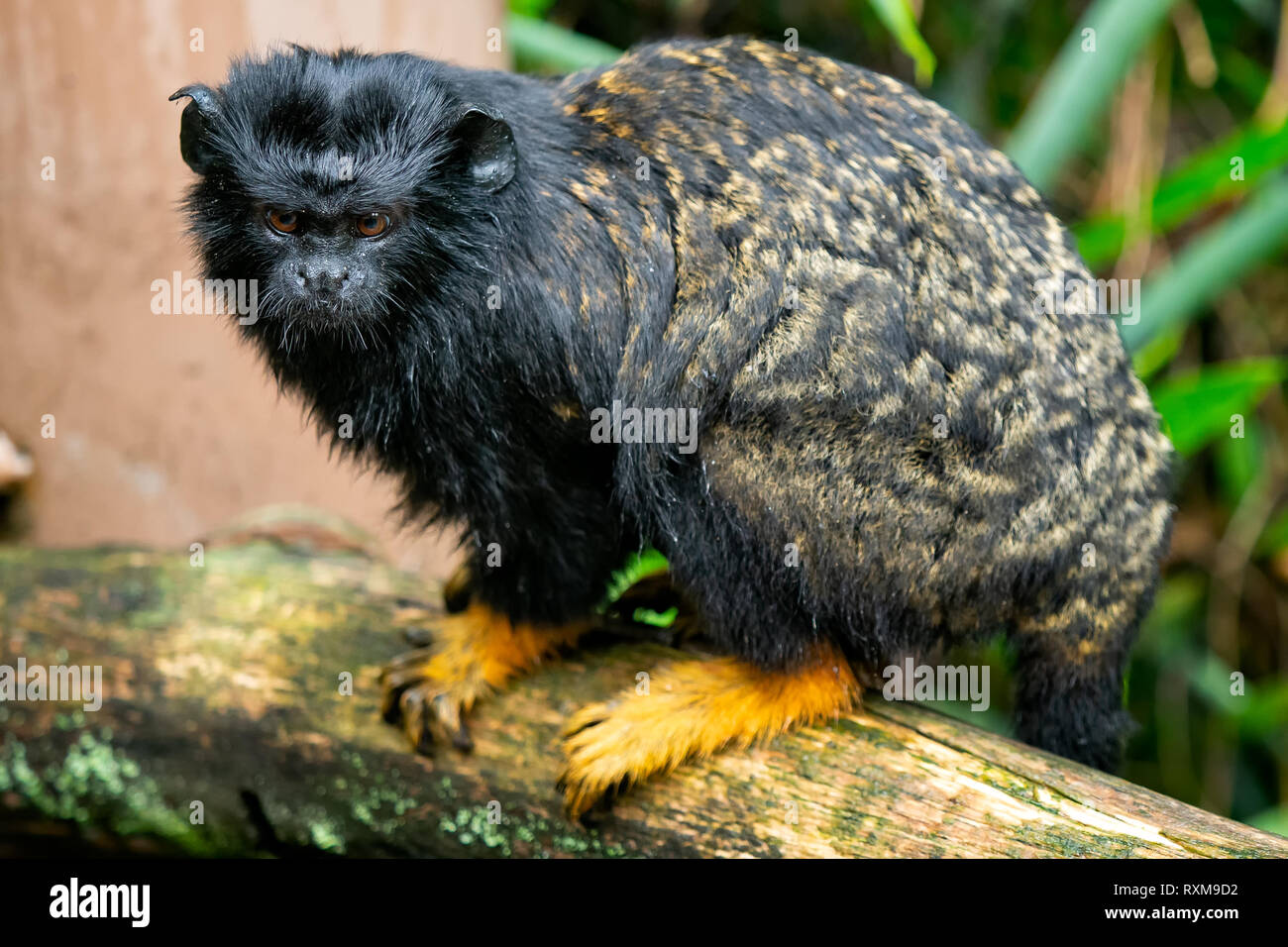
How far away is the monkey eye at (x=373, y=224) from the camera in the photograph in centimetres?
273

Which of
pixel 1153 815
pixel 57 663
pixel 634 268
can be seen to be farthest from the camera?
pixel 57 663

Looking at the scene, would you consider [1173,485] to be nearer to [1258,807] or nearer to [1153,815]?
[1153,815]

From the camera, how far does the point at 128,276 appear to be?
13.7ft

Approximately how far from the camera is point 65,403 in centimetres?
420

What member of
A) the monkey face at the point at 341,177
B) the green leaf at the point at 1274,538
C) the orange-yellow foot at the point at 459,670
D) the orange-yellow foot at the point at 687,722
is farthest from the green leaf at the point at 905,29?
the green leaf at the point at 1274,538

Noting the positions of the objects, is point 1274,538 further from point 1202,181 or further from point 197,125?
point 197,125

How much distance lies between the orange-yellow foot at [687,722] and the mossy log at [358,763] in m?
0.06

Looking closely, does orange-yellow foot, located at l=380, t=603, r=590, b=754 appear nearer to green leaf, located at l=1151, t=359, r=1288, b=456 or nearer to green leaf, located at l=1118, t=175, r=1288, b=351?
green leaf, located at l=1151, t=359, r=1288, b=456

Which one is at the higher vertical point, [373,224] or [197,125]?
[197,125]

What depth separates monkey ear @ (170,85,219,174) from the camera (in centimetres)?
275

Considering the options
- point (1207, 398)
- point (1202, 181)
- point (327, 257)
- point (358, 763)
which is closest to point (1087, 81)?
point (1202, 181)

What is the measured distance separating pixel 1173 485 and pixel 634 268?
62.2 inches

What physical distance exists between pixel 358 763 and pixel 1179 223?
4.80 metres

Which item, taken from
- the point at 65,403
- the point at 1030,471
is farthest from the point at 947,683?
the point at 65,403
